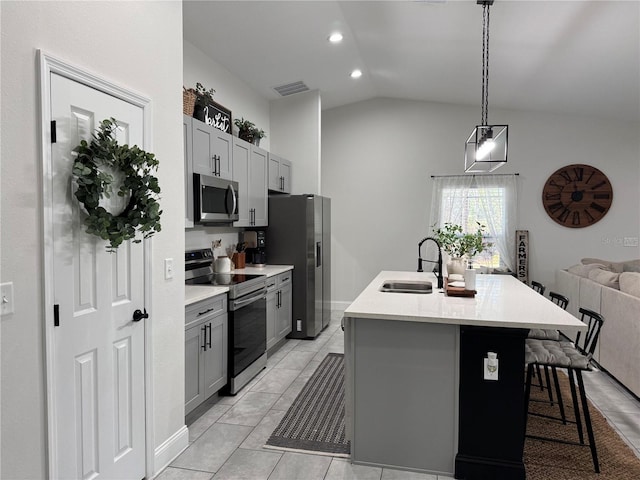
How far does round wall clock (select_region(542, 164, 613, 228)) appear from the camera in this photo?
19.1 feet

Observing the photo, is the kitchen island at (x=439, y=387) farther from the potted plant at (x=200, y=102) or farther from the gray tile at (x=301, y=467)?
the potted plant at (x=200, y=102)

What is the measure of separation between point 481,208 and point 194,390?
16.0 feet

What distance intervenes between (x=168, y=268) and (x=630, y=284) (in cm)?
370

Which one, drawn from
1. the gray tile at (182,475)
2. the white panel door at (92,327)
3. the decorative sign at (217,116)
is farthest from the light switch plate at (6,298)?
the decorative sign at (217,116)

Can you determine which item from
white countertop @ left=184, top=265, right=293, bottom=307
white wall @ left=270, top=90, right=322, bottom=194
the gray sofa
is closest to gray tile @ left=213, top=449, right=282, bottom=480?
white countertop @ left=184, top=265, right=293, bottom=307

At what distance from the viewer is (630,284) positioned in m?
3.52

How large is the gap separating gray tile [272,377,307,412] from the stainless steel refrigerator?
1291 mm

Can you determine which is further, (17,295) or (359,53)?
(359,53)

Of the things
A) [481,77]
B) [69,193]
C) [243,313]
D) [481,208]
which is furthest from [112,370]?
[481,208]

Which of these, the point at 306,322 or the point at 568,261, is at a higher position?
the point at 568,261

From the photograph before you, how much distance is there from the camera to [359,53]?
15.5ft

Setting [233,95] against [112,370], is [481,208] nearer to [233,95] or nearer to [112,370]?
[233,95]

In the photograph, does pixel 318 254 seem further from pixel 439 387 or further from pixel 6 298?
pixel 6 298

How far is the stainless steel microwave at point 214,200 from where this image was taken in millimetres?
3328
